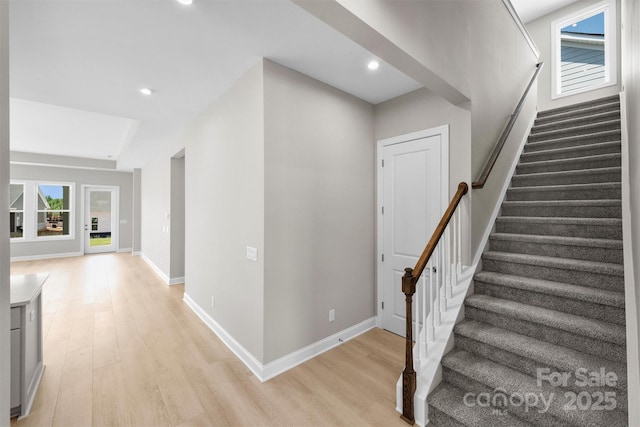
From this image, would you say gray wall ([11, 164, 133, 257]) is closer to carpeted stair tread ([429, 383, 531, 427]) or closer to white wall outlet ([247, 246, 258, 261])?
white wall outlet ([247, 246, 258, 261])

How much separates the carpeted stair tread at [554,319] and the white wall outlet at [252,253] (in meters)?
1.85

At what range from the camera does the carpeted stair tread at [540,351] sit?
1649mm

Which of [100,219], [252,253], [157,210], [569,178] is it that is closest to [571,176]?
[569,178]

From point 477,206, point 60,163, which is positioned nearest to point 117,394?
point 477,206

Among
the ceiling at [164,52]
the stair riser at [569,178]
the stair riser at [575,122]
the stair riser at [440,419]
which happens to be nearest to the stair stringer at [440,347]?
the stair riser at [440,419]

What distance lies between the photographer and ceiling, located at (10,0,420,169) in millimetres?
1822

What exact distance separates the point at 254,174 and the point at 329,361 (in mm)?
1911

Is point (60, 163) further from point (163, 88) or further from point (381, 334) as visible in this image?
point (381, 334)

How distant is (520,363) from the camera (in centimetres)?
184

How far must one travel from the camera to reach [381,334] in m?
3.21

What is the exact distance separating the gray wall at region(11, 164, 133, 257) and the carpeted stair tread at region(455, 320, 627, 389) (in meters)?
10.2

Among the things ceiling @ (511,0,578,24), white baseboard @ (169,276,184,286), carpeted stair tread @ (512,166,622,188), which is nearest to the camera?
carpeted stair tread @ (512,166,622,188)

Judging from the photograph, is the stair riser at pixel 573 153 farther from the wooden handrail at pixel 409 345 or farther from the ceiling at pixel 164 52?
the wooden handrail at pixel 409 345

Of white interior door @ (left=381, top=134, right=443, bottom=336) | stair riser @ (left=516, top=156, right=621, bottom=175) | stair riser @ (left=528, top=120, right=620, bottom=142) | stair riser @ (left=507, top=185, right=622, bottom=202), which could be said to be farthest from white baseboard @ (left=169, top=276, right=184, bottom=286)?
stair riser @ (left=528, top=120, right=620, bottom=142)
